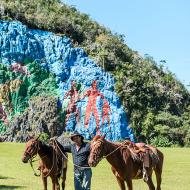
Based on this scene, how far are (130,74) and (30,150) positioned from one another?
36826 mm

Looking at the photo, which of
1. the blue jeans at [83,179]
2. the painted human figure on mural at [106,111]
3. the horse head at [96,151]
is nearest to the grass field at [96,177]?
the blue jeans at [83,179]

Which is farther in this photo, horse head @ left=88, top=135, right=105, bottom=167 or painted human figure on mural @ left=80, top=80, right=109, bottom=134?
painted human figure on mural @ left=80, top=80, right=109, bottom=134

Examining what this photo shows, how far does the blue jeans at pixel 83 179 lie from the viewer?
34.6 ft

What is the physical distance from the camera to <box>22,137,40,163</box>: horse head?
1172 cm

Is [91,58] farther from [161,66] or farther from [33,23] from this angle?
[161,66]

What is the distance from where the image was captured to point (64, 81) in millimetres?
44531

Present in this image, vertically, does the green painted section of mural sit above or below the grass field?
above

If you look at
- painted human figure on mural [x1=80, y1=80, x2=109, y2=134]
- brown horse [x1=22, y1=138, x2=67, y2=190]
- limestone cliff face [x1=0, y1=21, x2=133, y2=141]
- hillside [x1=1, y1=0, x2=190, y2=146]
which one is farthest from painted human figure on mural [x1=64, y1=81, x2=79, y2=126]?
brown horse [x1=22, y1=138, x2=67, y2=190]

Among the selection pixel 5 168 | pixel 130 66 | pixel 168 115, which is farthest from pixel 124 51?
pixel 5 168

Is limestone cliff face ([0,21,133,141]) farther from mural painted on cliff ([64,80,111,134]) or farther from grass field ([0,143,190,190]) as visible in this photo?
grass field ([0,143,190,190])

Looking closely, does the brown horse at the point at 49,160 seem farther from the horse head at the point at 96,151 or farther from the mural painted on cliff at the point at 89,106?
the mural painted on cliff at the point at 89,106

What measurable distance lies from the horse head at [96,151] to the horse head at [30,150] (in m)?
2.21

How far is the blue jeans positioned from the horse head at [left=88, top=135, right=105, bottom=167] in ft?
2.33

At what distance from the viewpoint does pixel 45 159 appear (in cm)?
1215
